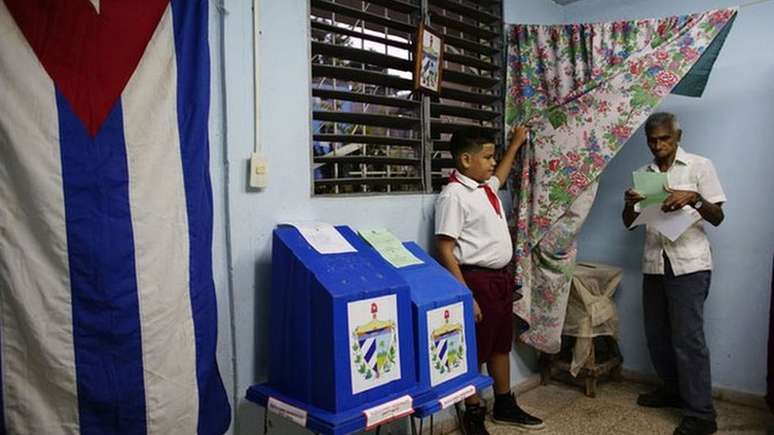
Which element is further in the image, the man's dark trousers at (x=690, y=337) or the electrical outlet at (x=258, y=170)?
the man's dark trousers at (x=690, y=337)

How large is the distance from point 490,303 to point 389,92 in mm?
1032

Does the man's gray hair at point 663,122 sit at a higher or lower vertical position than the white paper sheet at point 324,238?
higher

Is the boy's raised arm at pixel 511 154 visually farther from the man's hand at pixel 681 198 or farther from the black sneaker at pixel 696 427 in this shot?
the black sneaker at pixel 696 427

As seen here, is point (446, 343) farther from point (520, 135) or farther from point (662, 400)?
point (662, 400)

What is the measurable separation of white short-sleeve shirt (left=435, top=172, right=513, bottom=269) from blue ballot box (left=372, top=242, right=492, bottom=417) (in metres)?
0.38

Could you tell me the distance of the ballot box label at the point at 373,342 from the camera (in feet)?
4.53

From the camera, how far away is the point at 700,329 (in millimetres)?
2215

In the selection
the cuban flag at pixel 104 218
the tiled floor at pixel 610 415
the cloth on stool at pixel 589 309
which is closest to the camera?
the cuban flag at pixel 104 218

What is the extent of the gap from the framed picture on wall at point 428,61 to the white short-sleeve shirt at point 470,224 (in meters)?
0.42

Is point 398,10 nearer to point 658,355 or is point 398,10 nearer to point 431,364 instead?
point 431,364

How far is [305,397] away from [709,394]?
1.89m

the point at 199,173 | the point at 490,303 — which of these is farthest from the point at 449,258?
the point at 199,173

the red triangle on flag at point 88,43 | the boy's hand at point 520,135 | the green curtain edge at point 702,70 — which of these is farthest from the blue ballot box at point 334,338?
the green curtain edge at point 702,70

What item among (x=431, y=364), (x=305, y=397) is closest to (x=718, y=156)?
(x=431, y=364)
